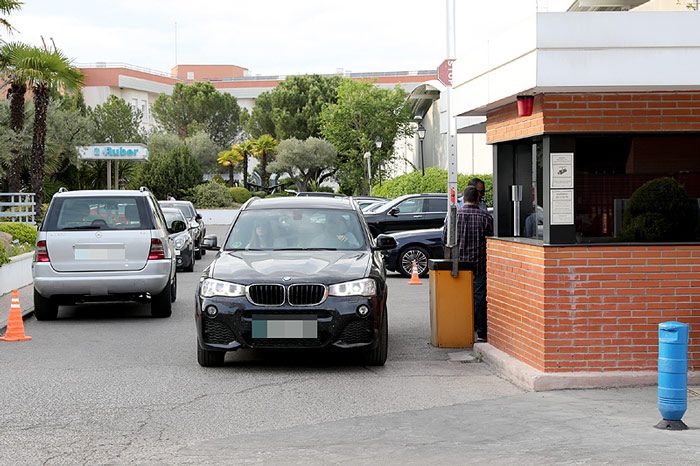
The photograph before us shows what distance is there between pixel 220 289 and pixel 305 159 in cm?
7409

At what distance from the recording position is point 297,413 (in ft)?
29.1

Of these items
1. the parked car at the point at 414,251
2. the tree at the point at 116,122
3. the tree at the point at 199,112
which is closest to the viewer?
the parked car at the point at 414,251

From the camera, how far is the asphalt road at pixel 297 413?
7.39 m

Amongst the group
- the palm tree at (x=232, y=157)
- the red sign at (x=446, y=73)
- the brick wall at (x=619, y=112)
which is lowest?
the brick wall at (x=619, y=112)

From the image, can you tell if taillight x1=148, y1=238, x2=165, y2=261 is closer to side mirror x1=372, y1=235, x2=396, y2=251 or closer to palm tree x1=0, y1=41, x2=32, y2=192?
side mirror x1=372, y1=235, x2=396, y2=251

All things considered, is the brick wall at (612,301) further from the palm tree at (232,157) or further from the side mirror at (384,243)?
the palm tree at (232,157)

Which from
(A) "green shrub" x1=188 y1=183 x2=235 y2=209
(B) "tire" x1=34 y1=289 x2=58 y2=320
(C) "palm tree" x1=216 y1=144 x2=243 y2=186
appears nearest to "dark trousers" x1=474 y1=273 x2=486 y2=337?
(B) "tire" x1=34 y1=289 x2=58 y2=320

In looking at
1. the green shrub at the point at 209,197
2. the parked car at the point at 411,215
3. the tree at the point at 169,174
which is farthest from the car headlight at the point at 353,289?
the tree at the point at 169,174

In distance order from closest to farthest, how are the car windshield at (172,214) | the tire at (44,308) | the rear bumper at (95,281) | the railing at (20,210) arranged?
the rear bumper at (95,281) → the tire at (44,308) → the car windshield at (172,214) → the railing at (20,210)

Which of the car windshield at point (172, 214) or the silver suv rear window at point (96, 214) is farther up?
the silver suv rear window at point (96, 214)

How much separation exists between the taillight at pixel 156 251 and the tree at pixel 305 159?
6887cm

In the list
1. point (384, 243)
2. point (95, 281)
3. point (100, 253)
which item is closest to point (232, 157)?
point (100, 253)

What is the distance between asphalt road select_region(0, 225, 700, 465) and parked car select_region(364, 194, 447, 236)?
1557 cm

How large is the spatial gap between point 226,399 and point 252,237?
318 centimetres
